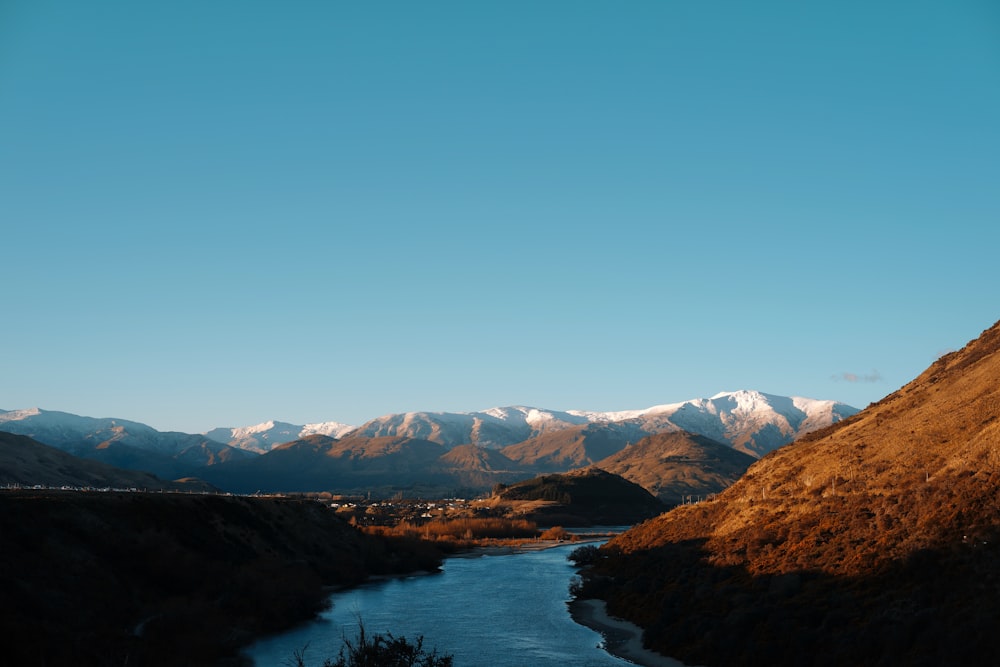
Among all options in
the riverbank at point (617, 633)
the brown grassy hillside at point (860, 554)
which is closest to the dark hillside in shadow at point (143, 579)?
the riverbank at point (617, 633)

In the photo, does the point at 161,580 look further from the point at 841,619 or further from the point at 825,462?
the point at 825,462

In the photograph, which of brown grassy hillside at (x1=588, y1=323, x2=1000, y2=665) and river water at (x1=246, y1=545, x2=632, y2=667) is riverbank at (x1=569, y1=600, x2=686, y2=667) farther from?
brown grassy hillside at (x1=588, y1=323, x2=1000, y2=665)

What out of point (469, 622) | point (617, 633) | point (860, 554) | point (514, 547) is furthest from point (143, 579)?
point (514, 547)

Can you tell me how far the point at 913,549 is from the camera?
162 ft

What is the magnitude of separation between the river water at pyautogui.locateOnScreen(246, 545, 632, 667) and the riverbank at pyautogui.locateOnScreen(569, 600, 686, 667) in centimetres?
91

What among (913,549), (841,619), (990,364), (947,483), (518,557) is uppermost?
(990,364)

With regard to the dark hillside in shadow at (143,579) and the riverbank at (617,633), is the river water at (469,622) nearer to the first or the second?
the riverbank at (617,633)

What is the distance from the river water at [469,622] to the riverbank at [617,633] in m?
0.91

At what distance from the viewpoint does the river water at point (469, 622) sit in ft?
200

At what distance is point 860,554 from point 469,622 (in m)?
37.4

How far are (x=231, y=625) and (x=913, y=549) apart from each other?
53.5 metres

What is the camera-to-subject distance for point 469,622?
7681 centimetres

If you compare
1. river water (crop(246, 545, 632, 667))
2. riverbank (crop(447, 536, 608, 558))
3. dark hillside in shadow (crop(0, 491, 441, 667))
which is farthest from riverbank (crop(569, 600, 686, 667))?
riverbank (crop(447, 536, 608, 558))

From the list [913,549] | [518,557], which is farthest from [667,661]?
[518,557]
